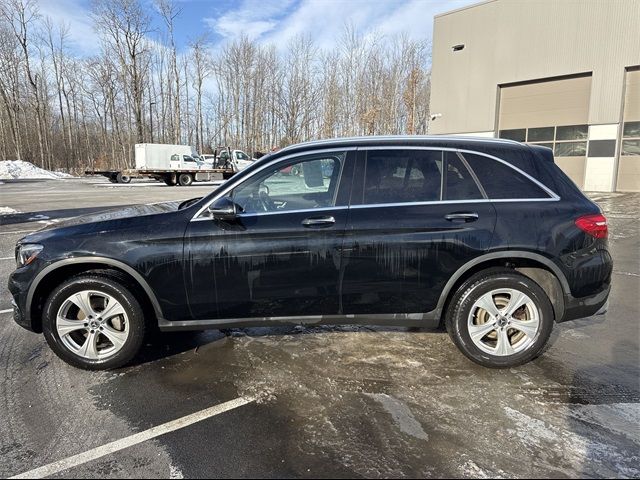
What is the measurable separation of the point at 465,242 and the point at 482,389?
1121 mm

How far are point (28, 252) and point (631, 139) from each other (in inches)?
967

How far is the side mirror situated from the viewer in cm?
332

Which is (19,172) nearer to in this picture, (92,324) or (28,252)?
(28,252)

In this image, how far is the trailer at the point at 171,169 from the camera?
31.9 meters

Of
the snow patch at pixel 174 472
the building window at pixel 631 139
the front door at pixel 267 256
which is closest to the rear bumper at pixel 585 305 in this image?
the front door at pixel 267 256

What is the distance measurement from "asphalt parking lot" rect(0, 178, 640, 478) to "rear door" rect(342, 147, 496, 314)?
62 centimetres

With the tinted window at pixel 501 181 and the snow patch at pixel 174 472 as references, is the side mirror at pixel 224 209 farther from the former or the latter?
the tinted window at pixel 501 181

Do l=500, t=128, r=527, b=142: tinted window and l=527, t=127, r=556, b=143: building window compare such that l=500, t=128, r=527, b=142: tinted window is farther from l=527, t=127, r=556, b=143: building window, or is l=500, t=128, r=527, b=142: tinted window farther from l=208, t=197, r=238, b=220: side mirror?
l=208, t=197, r=238, b=220: side mirror

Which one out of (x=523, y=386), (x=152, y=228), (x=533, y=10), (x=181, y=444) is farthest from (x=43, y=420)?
(x=533, y=10)

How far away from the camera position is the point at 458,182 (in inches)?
141

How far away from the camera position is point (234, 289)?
11.4ft

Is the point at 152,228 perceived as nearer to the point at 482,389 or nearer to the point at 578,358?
the point at 482,389

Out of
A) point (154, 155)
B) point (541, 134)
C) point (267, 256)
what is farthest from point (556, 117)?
point (154, 155)

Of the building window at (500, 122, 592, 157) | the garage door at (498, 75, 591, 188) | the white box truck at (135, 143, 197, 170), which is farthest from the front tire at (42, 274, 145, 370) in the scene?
the white box truck at (135, 143, 197, 170)
